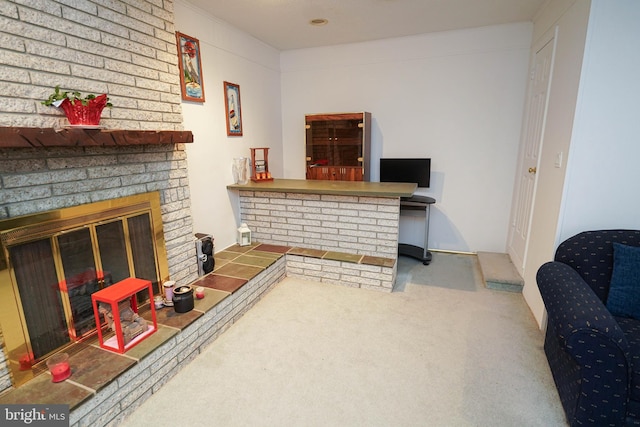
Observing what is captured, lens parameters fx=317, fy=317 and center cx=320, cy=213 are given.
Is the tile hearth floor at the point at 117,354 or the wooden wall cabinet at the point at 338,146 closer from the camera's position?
the tile hearth floor at the point at 117,354

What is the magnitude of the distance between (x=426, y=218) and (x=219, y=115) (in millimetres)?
2468

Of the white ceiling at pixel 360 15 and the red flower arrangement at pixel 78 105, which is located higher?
the white ceiling at pixel 360 15

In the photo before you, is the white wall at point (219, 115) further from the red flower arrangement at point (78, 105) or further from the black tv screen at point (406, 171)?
the black tv screen at point (406, 171)

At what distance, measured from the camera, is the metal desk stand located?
3.56 metres

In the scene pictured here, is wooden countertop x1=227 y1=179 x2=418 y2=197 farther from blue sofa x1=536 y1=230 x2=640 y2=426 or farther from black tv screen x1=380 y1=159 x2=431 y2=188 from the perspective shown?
blue sofa x1=536 y1=230 x2=640 y2=426

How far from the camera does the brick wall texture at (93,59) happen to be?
1.50 metres

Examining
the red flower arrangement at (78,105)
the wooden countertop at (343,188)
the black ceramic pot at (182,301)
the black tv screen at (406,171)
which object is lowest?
the black ceramic pot at (182,301)

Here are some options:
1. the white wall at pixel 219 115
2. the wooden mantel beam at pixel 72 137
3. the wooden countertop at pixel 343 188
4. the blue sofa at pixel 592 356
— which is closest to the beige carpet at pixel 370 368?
the blue sofa at pixel 592 356

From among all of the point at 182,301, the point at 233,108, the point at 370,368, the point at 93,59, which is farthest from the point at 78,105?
the point at 370,368

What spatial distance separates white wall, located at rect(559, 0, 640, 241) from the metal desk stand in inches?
59.1

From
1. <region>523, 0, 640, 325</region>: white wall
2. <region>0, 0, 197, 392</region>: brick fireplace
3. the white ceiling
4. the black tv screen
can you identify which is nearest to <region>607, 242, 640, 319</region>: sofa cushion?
<region>523, 0, 640, 325</region>: white wall

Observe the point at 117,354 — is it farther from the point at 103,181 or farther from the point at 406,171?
the point at 406,171

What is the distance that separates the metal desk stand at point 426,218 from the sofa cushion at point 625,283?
5.92 feet

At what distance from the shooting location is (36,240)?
5.36ft
